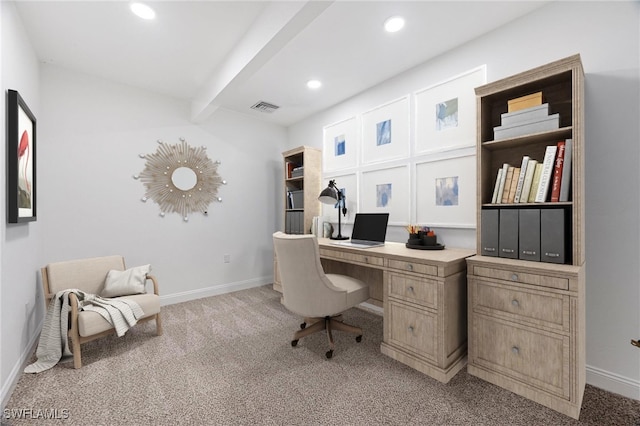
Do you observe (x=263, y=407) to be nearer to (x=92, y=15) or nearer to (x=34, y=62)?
(x=92, y=15)

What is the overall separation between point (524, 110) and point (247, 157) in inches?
130

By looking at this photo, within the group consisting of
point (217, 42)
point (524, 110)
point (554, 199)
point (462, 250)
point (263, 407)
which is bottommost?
point (263, 407)

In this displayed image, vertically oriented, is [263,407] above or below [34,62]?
below

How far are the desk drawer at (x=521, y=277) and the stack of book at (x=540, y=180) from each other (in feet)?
1.53

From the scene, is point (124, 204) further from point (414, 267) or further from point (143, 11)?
point (414, 267)

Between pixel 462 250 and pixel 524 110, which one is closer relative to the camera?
pixel 524 110

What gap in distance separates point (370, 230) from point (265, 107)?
224cm

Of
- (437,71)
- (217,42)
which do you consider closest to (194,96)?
(217,42)

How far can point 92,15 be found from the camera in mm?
2037

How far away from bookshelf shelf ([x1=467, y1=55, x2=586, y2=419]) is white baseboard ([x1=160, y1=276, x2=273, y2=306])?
2.99m

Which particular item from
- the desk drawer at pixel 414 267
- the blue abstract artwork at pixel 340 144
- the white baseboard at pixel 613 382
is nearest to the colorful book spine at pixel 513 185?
the desk drawer at pixel 414 267

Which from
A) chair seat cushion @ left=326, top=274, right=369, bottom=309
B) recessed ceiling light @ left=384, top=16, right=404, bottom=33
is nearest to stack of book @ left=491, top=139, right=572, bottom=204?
chair seat cushion @ left=326, top=274, right=369, bottom=309

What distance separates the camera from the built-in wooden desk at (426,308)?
1836 millimetres

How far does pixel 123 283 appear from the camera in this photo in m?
2.50
